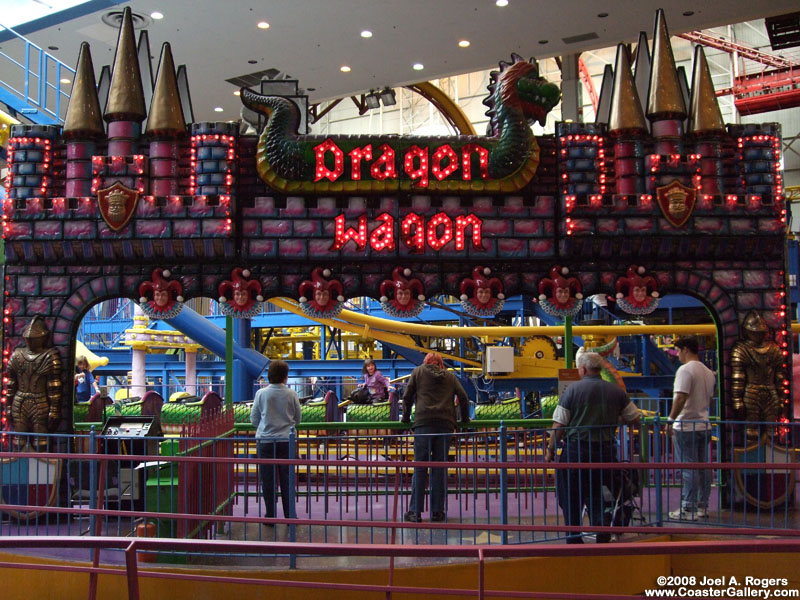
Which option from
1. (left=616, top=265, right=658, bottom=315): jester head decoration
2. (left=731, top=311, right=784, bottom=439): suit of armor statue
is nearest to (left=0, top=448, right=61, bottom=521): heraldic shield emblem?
(left=616, top=265, right=658, bottom=315): jester head decoration

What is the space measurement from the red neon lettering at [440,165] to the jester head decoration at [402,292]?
4.35 feet

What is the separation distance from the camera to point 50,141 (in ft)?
33.1

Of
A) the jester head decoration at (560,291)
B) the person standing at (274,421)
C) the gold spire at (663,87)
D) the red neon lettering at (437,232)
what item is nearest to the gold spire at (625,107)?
the gold spire at (663,87)

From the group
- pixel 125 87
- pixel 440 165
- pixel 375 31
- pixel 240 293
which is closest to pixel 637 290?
pixel 440 165

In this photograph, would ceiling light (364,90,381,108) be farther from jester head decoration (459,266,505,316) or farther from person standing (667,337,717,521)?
person standing (667,337,717,521)

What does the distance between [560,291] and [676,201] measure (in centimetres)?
187

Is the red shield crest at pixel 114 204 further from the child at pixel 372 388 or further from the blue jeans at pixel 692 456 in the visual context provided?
the blue jeans at pixel 692 456

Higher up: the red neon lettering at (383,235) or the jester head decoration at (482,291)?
the red neon lettering at (383,235)

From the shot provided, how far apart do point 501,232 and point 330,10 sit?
9.82 meters

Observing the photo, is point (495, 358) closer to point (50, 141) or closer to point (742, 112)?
point (50, 141)

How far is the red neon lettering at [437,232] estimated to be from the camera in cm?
992

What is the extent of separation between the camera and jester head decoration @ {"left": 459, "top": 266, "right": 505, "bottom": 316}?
992cm

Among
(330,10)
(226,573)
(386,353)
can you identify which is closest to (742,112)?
(386,353)

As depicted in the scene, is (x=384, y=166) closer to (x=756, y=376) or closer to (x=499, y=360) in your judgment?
(x=756, y=376)
